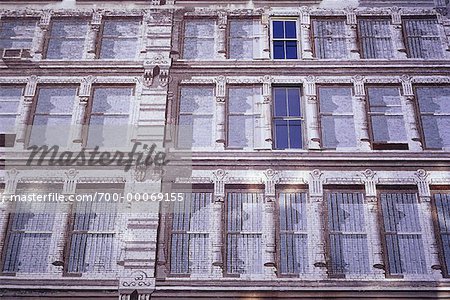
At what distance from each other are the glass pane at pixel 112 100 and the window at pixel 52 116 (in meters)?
0.78

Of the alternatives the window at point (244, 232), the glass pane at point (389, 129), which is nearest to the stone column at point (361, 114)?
the glass pane at point (389, 129)

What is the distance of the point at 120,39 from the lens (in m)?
20.8

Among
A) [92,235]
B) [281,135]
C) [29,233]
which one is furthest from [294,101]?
[29,233]

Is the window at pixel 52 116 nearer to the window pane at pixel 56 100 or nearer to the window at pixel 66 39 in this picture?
the window pane at pixel 56 100

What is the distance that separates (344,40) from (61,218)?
1097 centimetres

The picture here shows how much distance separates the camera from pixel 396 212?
1755 cm

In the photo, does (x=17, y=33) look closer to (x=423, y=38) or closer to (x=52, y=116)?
(x=52, y=116)

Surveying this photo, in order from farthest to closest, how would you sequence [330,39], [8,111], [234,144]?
[330,39], [8,111], [234,144]

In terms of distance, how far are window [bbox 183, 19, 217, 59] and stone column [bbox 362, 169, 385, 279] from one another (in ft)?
22.0

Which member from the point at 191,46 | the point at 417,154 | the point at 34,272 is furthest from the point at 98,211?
the point at 417,154

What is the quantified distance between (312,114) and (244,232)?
Answer: 14.7ft

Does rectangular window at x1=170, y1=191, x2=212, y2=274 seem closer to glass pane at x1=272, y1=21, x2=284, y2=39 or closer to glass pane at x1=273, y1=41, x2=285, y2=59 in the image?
glass pane at x1=273, y1=41, x2=285, y2=59

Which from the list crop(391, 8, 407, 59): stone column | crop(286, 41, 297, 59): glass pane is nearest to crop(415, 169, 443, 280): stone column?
crop(391, 8, 407, 59): stone column

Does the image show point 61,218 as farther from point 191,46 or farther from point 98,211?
point 191,46
